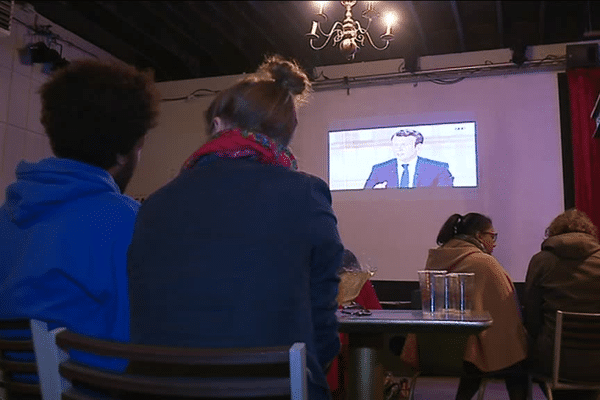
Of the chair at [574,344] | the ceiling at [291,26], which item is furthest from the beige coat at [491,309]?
the ceiling at [291,26]

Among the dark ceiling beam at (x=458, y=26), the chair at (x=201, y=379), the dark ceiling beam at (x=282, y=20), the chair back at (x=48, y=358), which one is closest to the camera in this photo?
the chair at (x=201, y=379)

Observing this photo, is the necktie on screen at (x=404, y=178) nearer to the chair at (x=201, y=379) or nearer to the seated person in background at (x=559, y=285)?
the seated person in background at (x=559, y=285)

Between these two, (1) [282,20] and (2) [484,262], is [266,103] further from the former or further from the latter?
(1) [282,20]

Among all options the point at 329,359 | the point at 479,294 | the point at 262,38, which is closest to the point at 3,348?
the point at 329,359

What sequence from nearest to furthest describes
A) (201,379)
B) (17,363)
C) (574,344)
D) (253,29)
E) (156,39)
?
(201,379)
(17,363)
(574,344)
(253,29)
(156,39)

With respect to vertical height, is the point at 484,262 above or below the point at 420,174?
below

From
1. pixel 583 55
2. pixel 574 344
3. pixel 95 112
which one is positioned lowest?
pixel 574 344

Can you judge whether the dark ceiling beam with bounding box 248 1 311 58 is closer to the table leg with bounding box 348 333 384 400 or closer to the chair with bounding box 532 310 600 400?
the chair with bounding box 532 310 600 400

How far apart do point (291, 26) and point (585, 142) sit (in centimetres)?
320

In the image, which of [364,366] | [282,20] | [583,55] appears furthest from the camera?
[282,20]

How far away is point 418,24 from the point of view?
18.8 ft

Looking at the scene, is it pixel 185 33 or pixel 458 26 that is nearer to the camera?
pixel 458 26

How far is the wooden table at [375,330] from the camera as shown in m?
1.61

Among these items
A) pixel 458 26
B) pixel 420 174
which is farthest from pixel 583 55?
pixel 420 174
